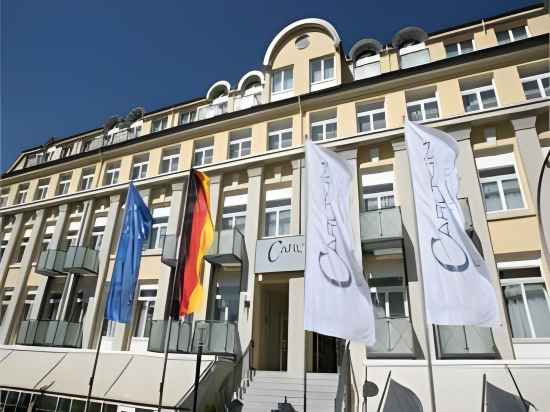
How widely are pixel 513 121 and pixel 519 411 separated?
9.55 metres

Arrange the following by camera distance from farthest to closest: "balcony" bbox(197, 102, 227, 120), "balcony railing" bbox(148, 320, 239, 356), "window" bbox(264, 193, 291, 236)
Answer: "balcony" bbox(197, 102, 227, 120) < "window" bbox(264, 193, 291, 236) < "balcony railing" bbox(148, 320, 239, 356)

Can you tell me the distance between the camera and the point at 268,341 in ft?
50.5

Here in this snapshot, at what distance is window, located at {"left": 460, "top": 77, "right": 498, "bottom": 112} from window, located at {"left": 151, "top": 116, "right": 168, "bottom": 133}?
54.2 ft

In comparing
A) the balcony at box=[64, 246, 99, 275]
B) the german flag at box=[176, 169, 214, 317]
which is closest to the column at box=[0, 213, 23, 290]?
the balcony at box=[64, 246, 99, 275]

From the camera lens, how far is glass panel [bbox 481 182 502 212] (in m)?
13.0

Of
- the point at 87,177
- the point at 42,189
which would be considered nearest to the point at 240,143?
the point at 87,177

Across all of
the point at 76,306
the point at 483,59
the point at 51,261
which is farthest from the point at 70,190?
the point at 483,59

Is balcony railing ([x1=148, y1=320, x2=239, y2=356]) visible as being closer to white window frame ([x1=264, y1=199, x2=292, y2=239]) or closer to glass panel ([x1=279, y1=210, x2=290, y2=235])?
white window frame ([x1=264, y1=199, x2=292, y2=239])

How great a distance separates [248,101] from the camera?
777 inches

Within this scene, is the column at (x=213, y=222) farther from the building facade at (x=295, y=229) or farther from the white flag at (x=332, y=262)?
the white flag at (x=332, y=262)

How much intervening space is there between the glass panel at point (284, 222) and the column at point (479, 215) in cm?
681

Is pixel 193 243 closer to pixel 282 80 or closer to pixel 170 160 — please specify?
pixel 170 160

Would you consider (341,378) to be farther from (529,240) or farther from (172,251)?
(172,251)

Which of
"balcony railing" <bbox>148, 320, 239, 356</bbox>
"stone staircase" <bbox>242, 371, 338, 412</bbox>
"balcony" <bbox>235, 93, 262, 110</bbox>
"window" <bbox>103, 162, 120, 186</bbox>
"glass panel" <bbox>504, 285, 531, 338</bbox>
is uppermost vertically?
"balcony" <bbox>235, 93, 262, 110</bbox>
